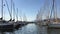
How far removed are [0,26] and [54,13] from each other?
44.8 feet

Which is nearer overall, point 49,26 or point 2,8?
point 2,8

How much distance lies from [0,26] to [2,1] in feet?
19.8

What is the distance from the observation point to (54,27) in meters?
39.5

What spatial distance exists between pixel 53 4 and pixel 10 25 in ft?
38.8

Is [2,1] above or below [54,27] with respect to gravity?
above

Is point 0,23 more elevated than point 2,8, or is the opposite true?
point 2,8

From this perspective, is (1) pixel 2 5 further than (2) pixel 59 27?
No

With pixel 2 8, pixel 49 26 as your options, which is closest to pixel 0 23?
pixel 2 8

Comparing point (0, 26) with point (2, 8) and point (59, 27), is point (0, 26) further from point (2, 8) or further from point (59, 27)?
point (59, 27)

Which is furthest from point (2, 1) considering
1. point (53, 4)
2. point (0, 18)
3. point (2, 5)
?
point (53, 4)

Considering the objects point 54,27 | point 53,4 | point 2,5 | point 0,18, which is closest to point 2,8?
point 2,5

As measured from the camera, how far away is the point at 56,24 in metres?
38.1

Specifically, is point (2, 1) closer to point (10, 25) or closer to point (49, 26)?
point (10, 25)

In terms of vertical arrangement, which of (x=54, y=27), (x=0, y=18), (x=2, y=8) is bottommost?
(x=54, y=27)
